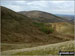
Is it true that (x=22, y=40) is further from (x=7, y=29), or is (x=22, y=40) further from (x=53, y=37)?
(x=53, y=37)

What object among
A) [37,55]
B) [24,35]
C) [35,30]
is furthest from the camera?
[35,30]

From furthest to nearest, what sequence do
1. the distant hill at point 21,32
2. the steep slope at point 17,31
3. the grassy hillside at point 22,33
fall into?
1. the distant hill at point 21,32
2. the steep slope at point 17,31
3. the grassy hillside at point 22,33

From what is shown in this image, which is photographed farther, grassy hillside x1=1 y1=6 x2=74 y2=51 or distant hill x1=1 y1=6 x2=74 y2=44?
distant hill x1=1 y1=6 x2=74 y2=44

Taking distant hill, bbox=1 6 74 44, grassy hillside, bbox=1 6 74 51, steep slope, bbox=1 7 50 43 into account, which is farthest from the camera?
distant hill, bbox=1 6 74 44

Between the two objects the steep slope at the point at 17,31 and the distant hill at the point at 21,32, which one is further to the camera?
the distant hill at the point at 21,32

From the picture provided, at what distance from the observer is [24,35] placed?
4225 cm

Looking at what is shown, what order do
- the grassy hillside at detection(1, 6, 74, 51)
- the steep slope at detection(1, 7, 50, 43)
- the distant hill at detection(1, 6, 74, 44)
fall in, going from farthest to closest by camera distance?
the distant hill at detection(1, 6, 74, 44)
the steep slope at detection(1, 7, 50, 43)
the grassy hillside at detection(1, 6, 74, 51)

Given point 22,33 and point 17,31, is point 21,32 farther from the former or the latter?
point 17,31

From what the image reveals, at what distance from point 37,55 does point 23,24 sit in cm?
3165

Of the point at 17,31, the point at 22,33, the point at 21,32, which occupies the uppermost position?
the point at 17,31

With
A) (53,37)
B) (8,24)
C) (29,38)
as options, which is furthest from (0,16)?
(53,37)

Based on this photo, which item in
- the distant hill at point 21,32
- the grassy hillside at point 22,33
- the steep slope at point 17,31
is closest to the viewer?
the grassy hillside at point 22,33

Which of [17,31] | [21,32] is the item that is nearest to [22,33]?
[21,32]

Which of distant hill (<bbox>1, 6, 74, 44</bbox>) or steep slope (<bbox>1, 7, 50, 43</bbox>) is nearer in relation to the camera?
steep slope (<bbox>1, 7, 50, 43</bbox>)
